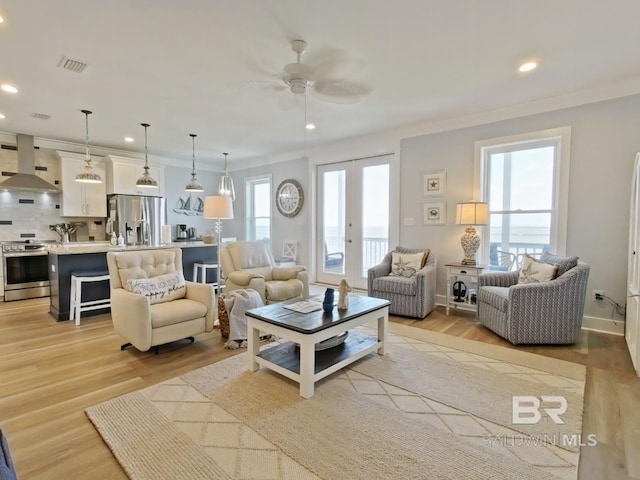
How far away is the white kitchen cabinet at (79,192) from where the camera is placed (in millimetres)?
5805

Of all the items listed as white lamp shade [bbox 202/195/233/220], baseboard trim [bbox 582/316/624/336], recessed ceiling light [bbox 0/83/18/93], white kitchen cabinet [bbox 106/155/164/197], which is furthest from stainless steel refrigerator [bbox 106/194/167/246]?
baseboard trim [bbox 582/316/624/336]

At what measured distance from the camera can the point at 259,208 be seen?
25.2 feet

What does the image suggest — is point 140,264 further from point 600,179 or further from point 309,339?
point 600,179

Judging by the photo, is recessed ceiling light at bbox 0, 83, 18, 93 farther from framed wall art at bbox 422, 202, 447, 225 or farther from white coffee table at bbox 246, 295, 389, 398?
framed wall art at bbox 422, 202, 447, 225

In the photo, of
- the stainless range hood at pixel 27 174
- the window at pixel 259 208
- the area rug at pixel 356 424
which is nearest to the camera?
the area rug at pixel 356 424

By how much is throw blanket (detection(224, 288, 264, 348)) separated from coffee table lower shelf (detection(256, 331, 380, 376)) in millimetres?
594

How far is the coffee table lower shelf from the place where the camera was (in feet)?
7.89

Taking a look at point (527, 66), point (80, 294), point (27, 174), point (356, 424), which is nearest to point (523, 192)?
point (527, 66)

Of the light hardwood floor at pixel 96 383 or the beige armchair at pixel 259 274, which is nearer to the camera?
the light hardwood floor at pixel 96 383

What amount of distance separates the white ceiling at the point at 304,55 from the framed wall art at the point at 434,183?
2.54 feet

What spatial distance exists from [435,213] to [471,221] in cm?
80

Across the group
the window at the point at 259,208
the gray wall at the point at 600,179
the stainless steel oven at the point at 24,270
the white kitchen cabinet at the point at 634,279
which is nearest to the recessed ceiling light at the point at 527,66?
the gray wall at the point at 600,179

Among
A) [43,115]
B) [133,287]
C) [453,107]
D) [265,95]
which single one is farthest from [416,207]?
[43,115]

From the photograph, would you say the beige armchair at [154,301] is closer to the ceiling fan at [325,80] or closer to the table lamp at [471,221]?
the ceiling fan at [325,80]
